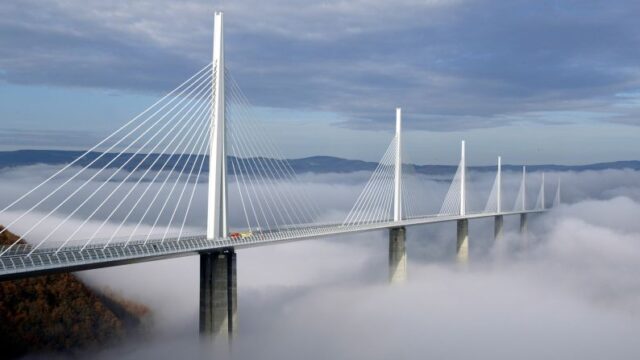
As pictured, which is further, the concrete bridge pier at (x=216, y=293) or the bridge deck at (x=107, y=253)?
the concrete bridge pier at (x=216, y=293)

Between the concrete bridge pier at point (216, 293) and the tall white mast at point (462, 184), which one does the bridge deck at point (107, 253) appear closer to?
the concrete bridge pier at point (216, 293)

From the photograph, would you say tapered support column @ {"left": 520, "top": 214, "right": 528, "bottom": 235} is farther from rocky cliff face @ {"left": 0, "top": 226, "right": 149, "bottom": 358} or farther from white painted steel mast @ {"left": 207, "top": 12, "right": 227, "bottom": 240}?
white painted steel mast @ {"left": 207, "top": 12, "right": 227, "bottom": 240}

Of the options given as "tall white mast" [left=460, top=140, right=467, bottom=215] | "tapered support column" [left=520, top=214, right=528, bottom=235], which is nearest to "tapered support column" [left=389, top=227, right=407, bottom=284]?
"tall white mast" [left=460, top=140, right=467, bottom=215]

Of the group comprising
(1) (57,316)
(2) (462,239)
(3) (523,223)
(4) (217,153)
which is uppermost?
A: (4) (217,153)

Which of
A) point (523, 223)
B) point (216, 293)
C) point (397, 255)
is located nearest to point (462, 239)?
point (397, 255)

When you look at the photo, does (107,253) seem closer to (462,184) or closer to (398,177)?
(398,177)

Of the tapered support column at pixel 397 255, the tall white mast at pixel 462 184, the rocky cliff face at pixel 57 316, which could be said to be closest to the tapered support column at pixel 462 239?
the tall white mast at pixel 462 184
